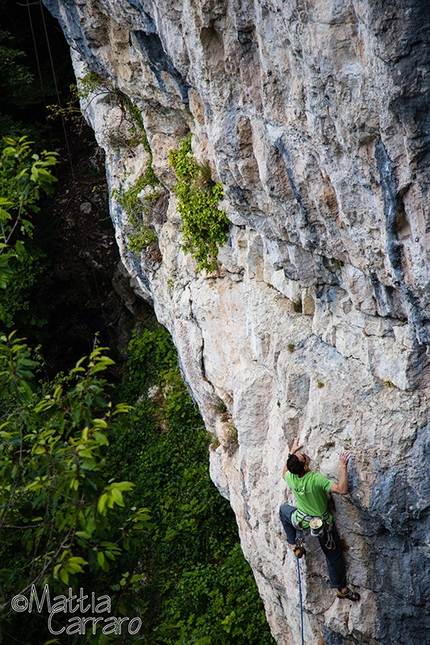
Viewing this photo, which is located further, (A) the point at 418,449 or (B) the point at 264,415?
(B) the point at 264,415

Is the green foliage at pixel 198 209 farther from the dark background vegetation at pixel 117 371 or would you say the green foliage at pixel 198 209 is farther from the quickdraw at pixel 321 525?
the quickdraw at pixel 321 525

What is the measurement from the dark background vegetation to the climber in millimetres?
4009

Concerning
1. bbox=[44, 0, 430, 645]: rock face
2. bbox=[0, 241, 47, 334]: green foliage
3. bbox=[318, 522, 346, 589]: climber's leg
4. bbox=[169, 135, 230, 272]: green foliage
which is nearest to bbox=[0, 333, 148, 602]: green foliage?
bbox=[318, 522, 346, 589]: climber's leg

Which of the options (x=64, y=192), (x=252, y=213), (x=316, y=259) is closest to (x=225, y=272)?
(x=252, y=213)

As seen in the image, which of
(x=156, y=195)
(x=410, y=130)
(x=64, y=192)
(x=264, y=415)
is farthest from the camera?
(x=64, y=192)

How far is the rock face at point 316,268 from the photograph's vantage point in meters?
4.28

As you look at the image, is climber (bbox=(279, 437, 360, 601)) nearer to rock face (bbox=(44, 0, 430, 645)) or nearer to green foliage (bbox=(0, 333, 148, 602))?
rock face (bbox=(44, 0, 430, 645))

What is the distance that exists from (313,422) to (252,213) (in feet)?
7.62

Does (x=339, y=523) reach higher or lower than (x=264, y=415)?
lower

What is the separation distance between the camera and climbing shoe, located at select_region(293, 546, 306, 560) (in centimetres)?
658

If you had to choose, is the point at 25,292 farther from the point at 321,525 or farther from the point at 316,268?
the point at 321,525

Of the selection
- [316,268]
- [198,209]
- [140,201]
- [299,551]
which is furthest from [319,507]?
[140,201]

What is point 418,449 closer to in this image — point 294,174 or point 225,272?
point 294,174

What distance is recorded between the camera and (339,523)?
6207 mm
